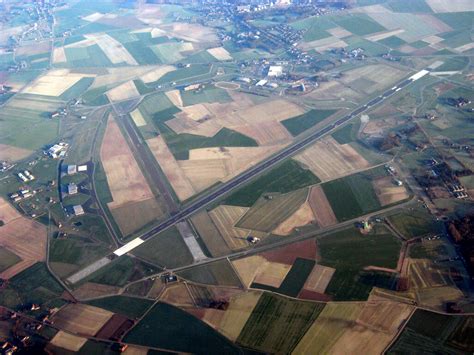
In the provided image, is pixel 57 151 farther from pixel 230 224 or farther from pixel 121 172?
pixel 230 224

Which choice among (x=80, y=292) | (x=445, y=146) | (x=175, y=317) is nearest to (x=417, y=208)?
(x=445, y=146)

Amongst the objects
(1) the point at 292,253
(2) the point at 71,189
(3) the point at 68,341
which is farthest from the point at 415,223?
(2) the point at 71,189

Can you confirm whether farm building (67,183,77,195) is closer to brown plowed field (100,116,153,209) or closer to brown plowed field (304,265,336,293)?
brown plowed field (100,116,153,209)

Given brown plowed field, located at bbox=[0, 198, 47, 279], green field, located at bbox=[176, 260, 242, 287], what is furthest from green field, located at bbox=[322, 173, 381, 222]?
brown plowed field, located at bbox=[0, 198, 47, 279]

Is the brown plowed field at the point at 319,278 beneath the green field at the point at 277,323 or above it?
above

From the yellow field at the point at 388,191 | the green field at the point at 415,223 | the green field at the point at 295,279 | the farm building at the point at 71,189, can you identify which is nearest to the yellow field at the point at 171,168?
the farm building at the point at 71,189

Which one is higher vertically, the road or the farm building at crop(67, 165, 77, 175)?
the farm building at crop(67, 165, 77, 175)

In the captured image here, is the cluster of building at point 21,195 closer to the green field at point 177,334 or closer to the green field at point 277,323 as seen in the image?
the green field at point 177,334
